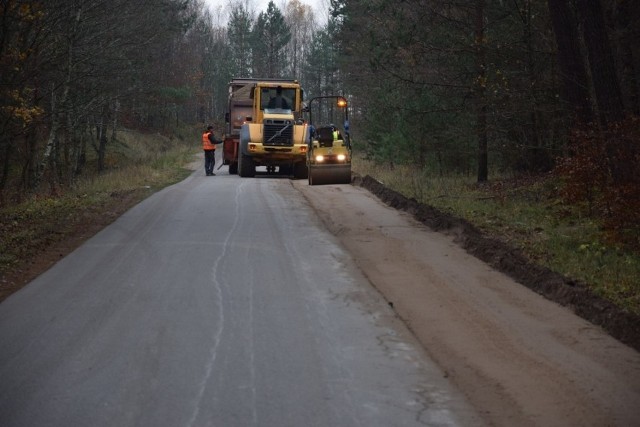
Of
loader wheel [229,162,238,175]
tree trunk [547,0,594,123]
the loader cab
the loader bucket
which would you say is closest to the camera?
tree trunk [547,0,594,123]

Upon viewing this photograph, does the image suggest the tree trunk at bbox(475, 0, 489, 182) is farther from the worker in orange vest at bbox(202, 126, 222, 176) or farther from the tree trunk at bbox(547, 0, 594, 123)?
the worker in orange vest at bbox(202, 126, 222, 176)

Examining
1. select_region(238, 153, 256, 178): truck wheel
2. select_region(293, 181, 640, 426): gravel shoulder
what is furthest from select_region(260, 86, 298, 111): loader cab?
select_region(293, 181, 640, 426): gravel shoulder

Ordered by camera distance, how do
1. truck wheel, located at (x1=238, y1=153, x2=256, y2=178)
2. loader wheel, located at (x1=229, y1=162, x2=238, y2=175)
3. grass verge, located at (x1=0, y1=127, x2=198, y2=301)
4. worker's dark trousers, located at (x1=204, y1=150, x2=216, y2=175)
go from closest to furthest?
grass verge, located at (x1=0, y1=127, x2=198, y2=301)
truck wheel, located at (x1=238, y1=153, x2=256, y2=178)
worker's dark trousers, located at (x1=204, y1=150, x2=216, y2=175)
loader wheel, located at (x1=229, y1=162, x2=238, y2=175)

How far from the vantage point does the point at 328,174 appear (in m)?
24.8

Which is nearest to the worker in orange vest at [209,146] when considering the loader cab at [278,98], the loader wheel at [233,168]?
the loader wheel at [233,168]

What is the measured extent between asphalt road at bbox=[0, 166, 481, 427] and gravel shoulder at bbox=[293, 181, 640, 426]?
0.26 metres

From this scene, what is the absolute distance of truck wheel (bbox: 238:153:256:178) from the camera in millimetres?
29014

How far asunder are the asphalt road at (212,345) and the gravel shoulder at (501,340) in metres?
0.26

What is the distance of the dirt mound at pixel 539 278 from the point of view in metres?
7.73

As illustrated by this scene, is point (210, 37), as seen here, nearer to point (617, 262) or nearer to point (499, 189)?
point (499, 189)

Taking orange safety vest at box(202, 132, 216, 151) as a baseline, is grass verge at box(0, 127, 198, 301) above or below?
below

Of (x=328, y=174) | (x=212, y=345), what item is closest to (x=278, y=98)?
(x=328, y=174)

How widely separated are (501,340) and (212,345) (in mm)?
2781

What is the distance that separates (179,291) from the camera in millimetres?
9461
